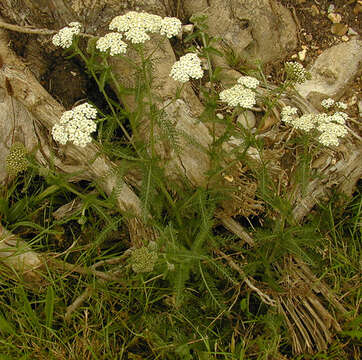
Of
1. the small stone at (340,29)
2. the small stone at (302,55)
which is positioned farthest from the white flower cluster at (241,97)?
the small stone at (340,29)

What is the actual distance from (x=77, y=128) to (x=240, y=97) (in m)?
1.06

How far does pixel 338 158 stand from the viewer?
143 inches

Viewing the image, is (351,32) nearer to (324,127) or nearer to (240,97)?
(324,127)

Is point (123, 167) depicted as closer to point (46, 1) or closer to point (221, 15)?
point (46, 1)

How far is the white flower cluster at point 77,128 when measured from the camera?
97.5 inches

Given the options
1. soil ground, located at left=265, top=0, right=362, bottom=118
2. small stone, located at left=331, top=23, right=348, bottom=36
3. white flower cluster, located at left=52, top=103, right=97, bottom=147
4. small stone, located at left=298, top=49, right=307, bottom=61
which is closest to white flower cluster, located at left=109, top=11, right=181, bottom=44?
white flower cluster, located at left=52, top=103, right=97, bottom=147

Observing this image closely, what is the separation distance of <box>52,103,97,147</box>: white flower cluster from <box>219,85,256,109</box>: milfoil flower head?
2.89 feet

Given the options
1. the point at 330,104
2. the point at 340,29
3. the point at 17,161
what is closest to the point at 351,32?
the point at 340,29

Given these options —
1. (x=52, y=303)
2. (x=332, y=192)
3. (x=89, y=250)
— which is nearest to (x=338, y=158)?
(x=332, y=192)

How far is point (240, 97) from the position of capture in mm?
2727

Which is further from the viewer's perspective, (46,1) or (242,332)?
(46,1)

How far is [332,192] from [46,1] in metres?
2.86

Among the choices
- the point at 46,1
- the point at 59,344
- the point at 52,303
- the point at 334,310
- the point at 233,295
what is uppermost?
the point at 46,1

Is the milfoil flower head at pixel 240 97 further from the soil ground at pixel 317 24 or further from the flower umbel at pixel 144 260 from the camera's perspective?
the soil ground at pixel 317 24
